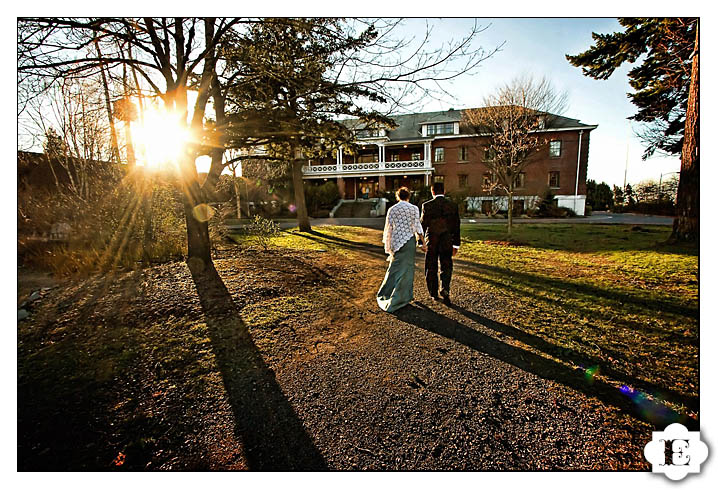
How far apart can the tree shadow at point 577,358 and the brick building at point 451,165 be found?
21.3 metres

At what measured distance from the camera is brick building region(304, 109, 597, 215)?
2508cm

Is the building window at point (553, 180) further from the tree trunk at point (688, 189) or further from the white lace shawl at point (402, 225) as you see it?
the white lace shawl at point (402, 225)

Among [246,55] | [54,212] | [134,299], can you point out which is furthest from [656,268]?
[54,212]

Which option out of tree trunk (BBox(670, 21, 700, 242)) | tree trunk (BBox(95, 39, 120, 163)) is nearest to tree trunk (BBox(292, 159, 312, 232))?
tree trunk (BBox(95, 39, 120, 163))

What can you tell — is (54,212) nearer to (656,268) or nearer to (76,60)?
(76,60)

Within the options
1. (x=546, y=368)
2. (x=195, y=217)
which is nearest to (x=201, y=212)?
(x=195, y=217)

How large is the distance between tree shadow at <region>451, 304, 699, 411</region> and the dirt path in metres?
0.06

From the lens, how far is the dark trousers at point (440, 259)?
446 centimetres

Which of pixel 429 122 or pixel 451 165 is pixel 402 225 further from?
pixel 429 122

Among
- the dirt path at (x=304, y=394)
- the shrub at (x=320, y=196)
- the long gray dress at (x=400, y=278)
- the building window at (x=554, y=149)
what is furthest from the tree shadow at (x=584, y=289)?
the building window at (x=554, y=149)

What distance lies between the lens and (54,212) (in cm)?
797

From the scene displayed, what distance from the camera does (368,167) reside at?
29.9 meters

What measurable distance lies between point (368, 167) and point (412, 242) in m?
26.7

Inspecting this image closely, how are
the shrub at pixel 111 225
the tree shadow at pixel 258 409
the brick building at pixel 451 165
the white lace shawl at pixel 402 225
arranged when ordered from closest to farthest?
the tree shadow at pixel 258 409
the white lace shawl at pixel 402 225
the shrub at pixel 111 225
the brick building at pixel 451 165
